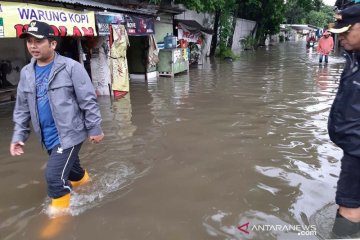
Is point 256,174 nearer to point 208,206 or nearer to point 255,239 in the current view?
point 208,206

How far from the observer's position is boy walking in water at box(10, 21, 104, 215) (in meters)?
3.32

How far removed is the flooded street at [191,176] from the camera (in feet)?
11.8

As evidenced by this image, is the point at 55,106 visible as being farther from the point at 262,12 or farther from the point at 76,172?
the point at 262,12

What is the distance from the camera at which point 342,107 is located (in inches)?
105

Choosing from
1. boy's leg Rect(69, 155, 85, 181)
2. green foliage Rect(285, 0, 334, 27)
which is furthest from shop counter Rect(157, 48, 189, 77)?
green foliage Rect(285, 0, 334, 27)

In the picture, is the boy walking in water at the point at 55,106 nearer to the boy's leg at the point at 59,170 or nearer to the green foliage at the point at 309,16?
the boy's leg at the point at 59,170

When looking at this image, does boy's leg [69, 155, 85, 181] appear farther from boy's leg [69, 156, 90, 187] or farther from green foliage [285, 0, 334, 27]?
green foliage [285, 0, 334, 27]

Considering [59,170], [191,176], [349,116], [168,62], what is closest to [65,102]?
[59,170]

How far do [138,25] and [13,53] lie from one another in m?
3.93

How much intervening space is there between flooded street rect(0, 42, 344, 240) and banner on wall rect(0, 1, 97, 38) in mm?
1963

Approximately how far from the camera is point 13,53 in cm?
1037

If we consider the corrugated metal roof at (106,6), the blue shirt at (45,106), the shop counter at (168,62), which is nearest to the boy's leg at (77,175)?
the blue shirt at (45,106)

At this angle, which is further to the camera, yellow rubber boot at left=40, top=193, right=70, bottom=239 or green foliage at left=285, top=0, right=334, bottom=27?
green foliage at left=285, top=0, right=334, bottom=27

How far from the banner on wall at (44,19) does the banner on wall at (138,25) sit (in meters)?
2.27
